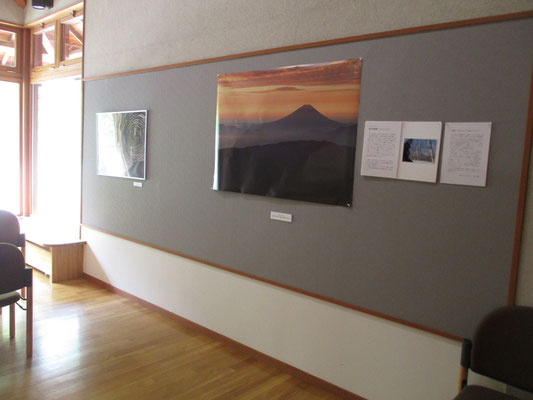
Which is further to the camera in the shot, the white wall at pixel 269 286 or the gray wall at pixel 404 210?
the white wall at pixel 269 286

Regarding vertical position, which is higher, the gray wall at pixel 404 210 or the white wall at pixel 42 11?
the white wall at pixel 42 11

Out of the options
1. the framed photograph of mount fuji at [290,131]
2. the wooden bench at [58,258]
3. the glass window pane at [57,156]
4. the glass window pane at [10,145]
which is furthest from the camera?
the glass window pane at [10,145]

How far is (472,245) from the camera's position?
6.57 ft

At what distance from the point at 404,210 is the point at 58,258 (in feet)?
13.2

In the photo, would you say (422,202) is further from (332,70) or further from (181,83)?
(181,83)

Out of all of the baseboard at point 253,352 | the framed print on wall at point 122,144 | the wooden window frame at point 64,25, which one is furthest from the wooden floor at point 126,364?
the wooden window frame at point 64,25

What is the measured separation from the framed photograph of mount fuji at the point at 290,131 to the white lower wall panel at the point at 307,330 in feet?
2.52

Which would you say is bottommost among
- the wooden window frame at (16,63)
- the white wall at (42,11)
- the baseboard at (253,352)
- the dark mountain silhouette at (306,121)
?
the baseboard at (253,352)

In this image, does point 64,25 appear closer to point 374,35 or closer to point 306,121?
point 306,121

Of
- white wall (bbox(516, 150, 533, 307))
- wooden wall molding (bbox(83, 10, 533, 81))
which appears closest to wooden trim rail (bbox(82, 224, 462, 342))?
white wall (bbox(516, 150, 533, 307))

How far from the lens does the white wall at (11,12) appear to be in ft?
18.9

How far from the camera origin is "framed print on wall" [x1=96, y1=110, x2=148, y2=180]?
12.7 ft

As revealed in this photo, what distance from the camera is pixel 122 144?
4098 mm

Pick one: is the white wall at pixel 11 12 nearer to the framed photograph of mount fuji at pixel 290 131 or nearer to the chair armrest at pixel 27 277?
the framed photograph of mount fuji at pixel 290 131
